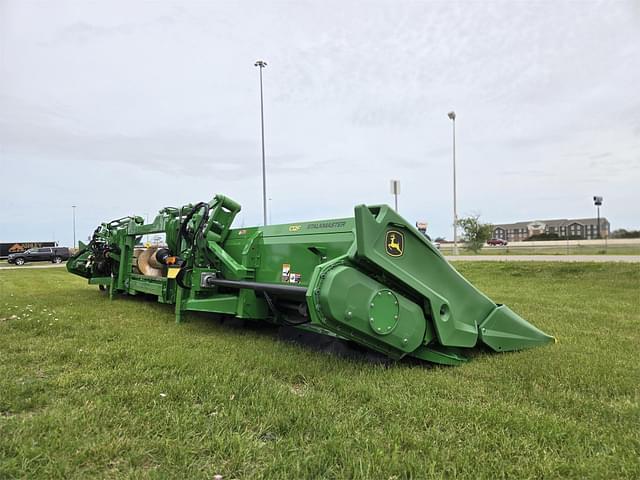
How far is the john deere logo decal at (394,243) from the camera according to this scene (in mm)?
3764

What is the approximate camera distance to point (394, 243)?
3.81 metres

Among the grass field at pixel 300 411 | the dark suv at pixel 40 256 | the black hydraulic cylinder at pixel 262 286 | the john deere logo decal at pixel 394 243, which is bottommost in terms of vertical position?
the grass field at pixel 300 411

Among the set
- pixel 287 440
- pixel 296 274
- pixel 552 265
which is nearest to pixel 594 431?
pixel 287 440

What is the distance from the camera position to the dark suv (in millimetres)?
35469

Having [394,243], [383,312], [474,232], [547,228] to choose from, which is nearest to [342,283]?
[383,312]

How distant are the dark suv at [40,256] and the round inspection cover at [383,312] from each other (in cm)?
3846

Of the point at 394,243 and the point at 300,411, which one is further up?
the point at 394,243

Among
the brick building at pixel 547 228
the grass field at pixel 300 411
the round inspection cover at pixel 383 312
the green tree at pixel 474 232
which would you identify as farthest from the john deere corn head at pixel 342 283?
the brick building at pixel 547 228

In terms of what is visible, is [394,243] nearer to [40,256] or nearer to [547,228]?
[40,256]

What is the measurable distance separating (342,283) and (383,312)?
1.41 ft

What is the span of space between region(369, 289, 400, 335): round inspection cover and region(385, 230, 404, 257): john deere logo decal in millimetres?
343

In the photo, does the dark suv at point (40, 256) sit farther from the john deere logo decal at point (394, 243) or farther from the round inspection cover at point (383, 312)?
the round inspection cover at point (383, 312)

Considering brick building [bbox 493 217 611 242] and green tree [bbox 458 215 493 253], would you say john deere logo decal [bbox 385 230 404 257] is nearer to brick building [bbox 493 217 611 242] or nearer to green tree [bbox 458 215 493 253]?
green tree [bbox 458 215 493 253]

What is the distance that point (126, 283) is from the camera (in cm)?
834
